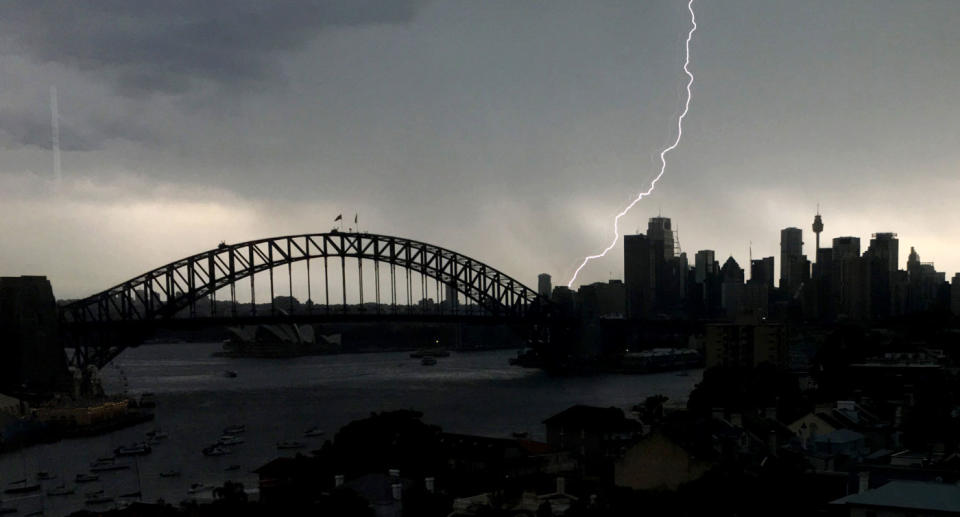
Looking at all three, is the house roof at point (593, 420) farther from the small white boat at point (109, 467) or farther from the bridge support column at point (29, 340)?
the bridge support column at point (29, 340)

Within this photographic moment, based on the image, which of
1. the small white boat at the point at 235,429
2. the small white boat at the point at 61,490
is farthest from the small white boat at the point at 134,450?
the small white boat at the point at 61,490

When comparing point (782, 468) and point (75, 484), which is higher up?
point (782, 468)

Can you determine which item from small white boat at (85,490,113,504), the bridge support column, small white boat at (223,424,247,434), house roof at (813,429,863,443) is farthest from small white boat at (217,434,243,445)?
house roof at (813,429,863,443)

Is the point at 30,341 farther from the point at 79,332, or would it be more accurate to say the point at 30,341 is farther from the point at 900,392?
the point at 900,392

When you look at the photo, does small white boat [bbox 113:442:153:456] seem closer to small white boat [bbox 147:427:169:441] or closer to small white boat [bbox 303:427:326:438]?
small white boat [bbox 147:427:169:441]

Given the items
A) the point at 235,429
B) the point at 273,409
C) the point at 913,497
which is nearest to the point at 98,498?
the point at 235,429

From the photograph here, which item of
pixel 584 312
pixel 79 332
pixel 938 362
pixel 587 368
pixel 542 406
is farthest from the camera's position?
pixel 584 312

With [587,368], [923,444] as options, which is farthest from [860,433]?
[587,368]

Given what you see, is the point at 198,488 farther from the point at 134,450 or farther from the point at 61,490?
the point at 134,450
